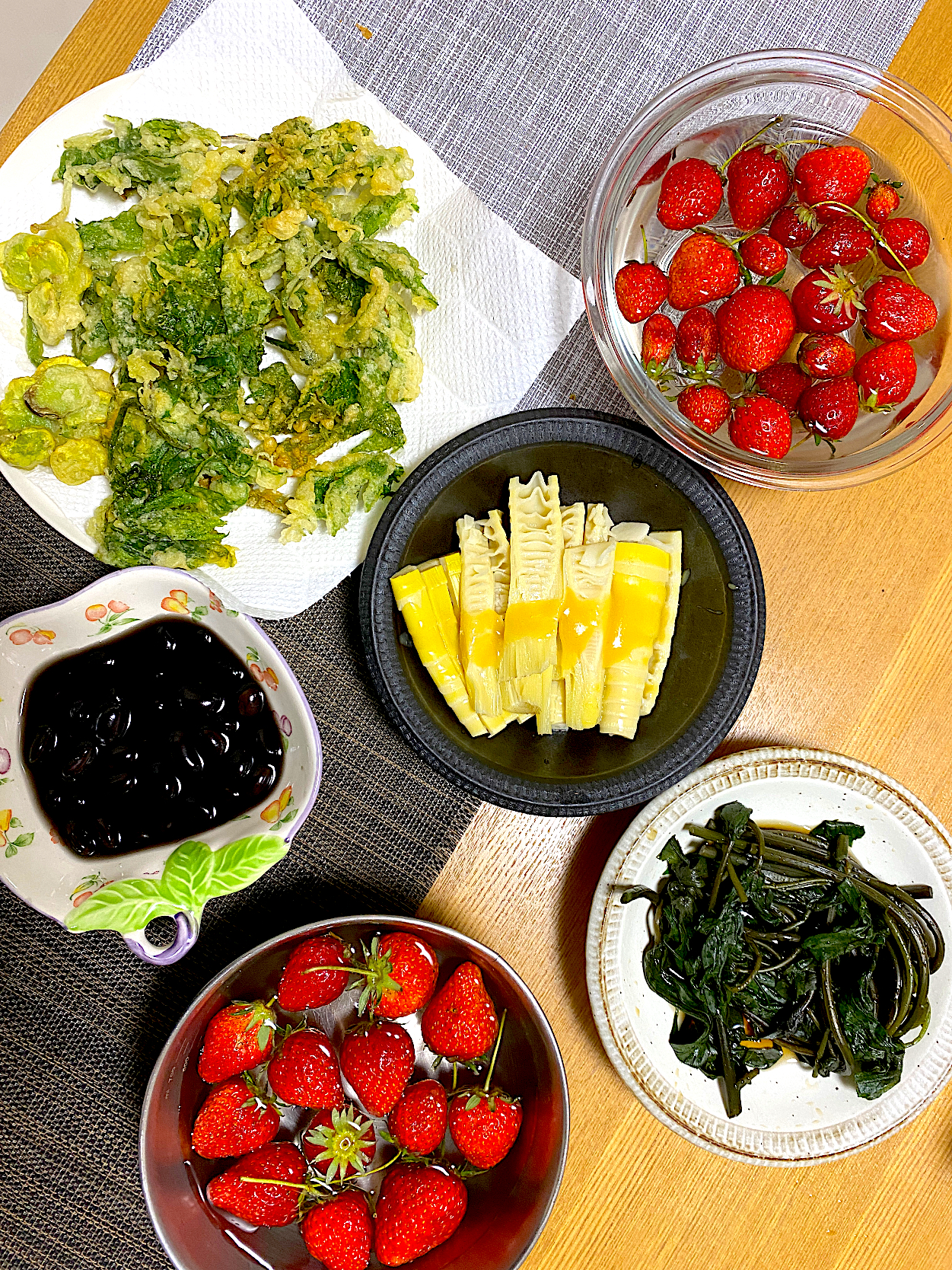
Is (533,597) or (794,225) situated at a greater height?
(794,225)

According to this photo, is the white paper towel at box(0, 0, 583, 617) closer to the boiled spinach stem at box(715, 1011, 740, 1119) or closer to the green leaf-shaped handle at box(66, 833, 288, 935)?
the green leaf-shaped handle at box(66, 833, 288, 935)

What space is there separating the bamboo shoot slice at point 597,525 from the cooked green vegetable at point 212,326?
308mm

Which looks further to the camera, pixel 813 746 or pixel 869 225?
pixel 813 746

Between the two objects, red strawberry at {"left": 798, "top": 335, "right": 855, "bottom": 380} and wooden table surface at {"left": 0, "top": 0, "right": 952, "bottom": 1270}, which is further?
wooden table surface at {"left": 0, "top": 0, "right": 952, "bottom": 1270}

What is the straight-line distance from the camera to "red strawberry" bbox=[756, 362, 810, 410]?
4.14 ft

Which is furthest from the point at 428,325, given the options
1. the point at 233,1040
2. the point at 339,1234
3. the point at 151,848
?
the point at 339,1234

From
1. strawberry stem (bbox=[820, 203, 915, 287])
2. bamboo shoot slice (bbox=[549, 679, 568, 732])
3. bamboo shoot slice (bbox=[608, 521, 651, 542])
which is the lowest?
bamboo shoot slice (bbox=[549, 679, 568, 732])

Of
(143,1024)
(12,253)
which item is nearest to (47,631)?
(12,253)

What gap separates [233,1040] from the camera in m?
1.21

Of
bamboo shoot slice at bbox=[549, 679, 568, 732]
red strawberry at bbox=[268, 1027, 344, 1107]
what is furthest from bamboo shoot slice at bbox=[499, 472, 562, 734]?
red strawberry at bbox=[268, 1027, 344, 1107]

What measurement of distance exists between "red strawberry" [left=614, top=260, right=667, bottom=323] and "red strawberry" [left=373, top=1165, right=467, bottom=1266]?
4.17ft

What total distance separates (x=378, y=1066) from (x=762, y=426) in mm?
1065

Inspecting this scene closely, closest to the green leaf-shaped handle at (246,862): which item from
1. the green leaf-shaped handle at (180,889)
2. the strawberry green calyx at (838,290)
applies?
the green leaf-shaped handle at (180,889)

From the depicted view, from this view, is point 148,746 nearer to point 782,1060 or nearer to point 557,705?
point 557,705
